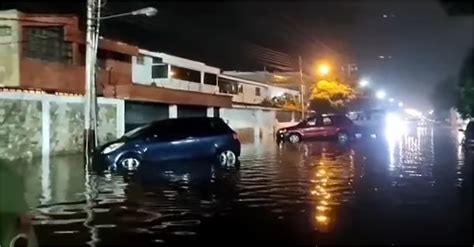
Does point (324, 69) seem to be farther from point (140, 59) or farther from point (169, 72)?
point (140, 59)

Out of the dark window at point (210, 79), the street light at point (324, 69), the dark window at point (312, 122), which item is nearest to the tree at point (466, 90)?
the dark window at point (312, 122)

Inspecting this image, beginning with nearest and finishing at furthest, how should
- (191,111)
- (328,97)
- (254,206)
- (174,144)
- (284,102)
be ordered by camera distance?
(254,206) < (174,144) < (191,111) < (284,102) < (328,97)

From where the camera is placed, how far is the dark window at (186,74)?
50688 millimetres

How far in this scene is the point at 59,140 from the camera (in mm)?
29922

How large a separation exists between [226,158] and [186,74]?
102 feet

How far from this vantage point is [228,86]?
66.8 meters

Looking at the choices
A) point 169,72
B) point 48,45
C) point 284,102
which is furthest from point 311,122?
point 284,102

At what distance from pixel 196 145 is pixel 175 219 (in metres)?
11.0

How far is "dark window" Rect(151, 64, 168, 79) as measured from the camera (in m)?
47.5

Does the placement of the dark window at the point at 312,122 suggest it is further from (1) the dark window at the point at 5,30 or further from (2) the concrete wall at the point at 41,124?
(1) the dark window at the point at 5,30

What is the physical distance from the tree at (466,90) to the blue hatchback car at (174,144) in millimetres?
15216

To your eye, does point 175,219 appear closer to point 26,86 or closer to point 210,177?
point 210,177

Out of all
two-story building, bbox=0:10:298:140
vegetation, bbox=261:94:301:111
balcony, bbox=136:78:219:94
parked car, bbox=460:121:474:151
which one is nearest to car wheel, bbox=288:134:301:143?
two-story building, bbox=0:10:298:140

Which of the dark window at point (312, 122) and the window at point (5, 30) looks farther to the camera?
the dark window at point (312, 122)
